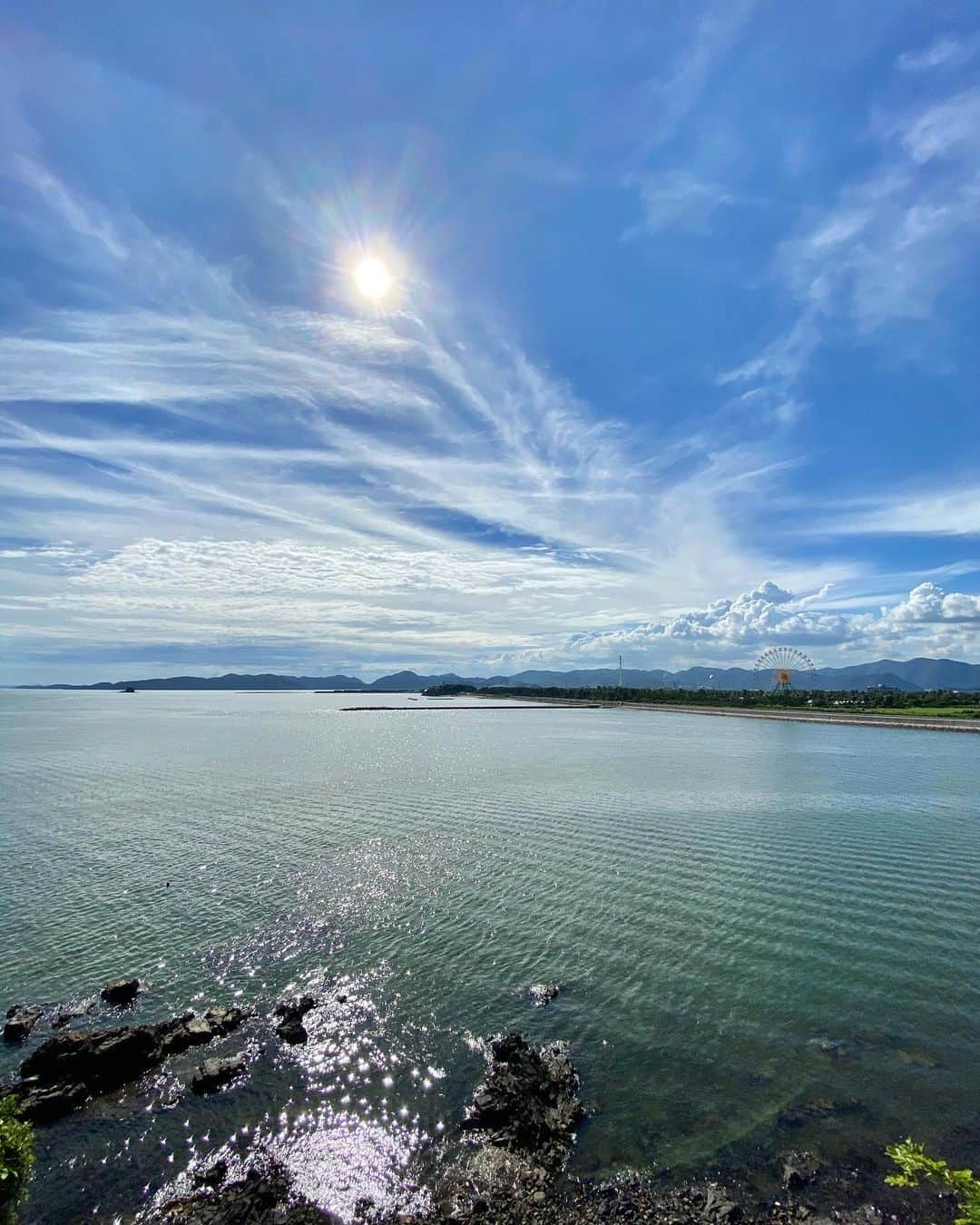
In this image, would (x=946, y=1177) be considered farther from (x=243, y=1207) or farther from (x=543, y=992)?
(x=543, y=992)

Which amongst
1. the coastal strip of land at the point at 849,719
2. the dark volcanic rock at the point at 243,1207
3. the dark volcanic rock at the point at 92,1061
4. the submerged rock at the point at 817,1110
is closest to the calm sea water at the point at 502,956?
the submerged rock at the point at 817,1110

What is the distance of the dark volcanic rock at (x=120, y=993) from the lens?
54.1ft

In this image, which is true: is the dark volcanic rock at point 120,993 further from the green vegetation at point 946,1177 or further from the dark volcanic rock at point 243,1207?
the green vegetation at point 946,1177

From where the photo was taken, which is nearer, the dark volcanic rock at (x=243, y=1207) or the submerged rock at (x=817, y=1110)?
the dark volcanic rock at (x=243, y=1207)

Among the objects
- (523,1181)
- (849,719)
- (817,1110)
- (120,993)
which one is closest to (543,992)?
(523,1181)

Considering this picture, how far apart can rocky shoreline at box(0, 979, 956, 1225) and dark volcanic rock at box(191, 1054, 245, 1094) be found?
2 cm

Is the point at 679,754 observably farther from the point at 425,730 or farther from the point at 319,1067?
the point at 319,1067

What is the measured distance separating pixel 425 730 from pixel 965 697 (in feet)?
432

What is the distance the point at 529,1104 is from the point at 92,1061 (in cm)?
932

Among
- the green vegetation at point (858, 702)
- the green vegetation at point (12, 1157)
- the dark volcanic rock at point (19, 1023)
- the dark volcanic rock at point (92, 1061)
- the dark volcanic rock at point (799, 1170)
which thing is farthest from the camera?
the green vegetation at point (858, 702)

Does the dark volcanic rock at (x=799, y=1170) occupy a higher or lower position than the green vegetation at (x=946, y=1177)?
lower

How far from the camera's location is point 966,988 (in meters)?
16.8

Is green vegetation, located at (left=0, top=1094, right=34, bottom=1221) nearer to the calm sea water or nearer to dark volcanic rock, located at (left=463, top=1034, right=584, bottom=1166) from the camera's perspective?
Result: the calm sea water

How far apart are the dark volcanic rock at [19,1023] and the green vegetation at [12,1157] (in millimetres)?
7655
